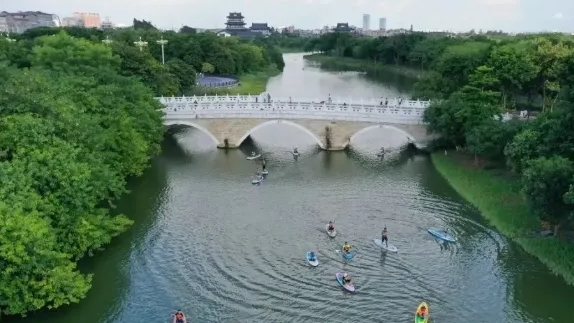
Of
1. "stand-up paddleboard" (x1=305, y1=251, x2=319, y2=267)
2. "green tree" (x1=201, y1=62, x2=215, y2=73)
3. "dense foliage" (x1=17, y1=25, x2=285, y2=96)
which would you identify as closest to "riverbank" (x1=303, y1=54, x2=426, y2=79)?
"dense foliage" (x1=17, y1=25, x2=285, y2=96)

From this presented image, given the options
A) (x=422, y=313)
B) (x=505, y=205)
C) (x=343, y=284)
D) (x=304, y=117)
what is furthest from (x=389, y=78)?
(x=422, y=313)

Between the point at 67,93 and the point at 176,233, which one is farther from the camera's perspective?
the point at 67,93

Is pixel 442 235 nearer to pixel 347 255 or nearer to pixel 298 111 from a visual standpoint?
pixel 347 255

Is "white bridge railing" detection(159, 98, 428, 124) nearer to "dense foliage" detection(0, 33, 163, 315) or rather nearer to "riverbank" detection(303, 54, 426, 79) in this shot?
"dense foliage" detection(0, 33, 163, 315)

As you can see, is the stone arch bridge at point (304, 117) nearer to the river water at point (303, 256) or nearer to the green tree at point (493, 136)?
the river water at point (303, 256)

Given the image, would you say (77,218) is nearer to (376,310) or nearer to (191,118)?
(376,310)

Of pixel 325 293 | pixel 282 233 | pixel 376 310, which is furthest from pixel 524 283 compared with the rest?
pixel 282 233
